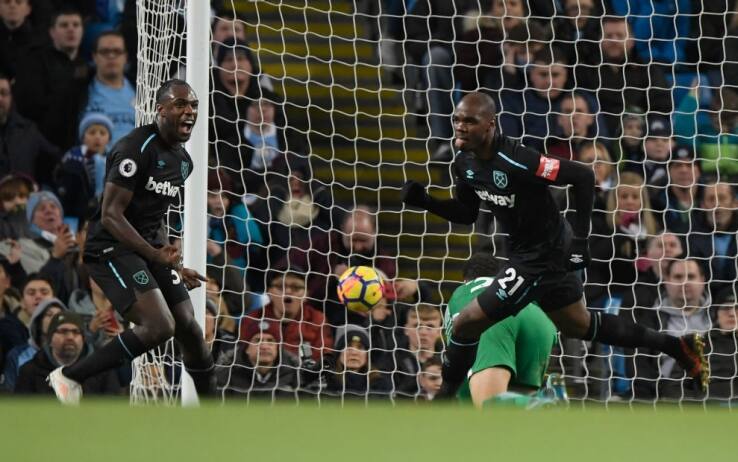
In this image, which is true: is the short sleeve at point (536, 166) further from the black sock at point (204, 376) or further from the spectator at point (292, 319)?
the spectator at point (292, 319)

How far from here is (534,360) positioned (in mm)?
6641

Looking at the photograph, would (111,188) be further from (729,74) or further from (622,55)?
(729,74)

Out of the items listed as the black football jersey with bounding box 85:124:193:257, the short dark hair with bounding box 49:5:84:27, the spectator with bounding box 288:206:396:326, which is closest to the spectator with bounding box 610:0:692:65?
the spectator with bounding box 288:206:396:326

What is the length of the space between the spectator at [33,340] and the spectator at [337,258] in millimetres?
1515

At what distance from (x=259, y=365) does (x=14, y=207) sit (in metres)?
2.08

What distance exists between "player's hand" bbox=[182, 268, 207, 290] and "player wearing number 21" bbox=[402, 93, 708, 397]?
3.60 feet

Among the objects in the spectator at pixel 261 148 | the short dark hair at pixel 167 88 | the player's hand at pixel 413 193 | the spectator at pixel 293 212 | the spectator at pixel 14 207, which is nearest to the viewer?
the short dark hair at pixel 167 88

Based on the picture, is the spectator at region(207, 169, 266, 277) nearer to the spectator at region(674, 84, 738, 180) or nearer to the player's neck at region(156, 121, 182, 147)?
the player's neck at region(156, 121, 182, 147)

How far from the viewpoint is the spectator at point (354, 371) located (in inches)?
339

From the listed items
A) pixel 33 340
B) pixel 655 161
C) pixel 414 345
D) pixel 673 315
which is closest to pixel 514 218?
pixel 414 345

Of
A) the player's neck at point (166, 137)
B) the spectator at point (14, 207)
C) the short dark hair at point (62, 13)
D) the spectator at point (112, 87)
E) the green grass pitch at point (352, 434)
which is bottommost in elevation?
the green grass pitch at point (352, 434)

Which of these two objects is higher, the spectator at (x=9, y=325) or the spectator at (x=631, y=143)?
the spectator at (x=631, y=143)

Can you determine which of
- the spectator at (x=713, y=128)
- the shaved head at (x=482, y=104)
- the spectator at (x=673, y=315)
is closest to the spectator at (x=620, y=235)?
the spectator at (x=673, y=315)

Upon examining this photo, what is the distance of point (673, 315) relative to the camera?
8969mm
